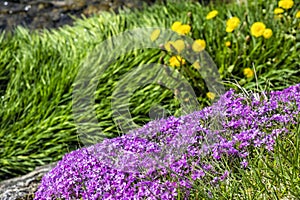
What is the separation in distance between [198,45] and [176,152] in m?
2.21

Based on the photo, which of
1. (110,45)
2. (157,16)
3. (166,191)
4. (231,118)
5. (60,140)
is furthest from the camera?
(157,16)

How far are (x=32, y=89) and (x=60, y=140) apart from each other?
0.59 metres

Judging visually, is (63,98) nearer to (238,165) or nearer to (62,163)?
(62,163)

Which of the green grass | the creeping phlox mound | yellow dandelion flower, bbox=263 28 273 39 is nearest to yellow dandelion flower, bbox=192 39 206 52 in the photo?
the green grass

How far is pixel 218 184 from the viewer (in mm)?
2107

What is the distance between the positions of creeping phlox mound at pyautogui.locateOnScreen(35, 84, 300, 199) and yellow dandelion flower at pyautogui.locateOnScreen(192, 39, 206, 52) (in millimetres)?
1754

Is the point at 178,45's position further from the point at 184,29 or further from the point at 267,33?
the point at 267,33

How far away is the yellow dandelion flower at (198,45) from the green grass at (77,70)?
237 mm

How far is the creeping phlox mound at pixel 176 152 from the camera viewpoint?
2162mm

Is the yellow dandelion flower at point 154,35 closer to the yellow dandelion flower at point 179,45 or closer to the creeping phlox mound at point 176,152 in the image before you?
the yellow dandelion flower at point 179,45

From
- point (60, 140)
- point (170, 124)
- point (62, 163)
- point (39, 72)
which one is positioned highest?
point (170, 124)

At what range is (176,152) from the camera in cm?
227

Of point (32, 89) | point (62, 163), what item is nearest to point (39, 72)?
point (32, 89)

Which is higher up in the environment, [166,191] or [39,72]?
[166,191]
